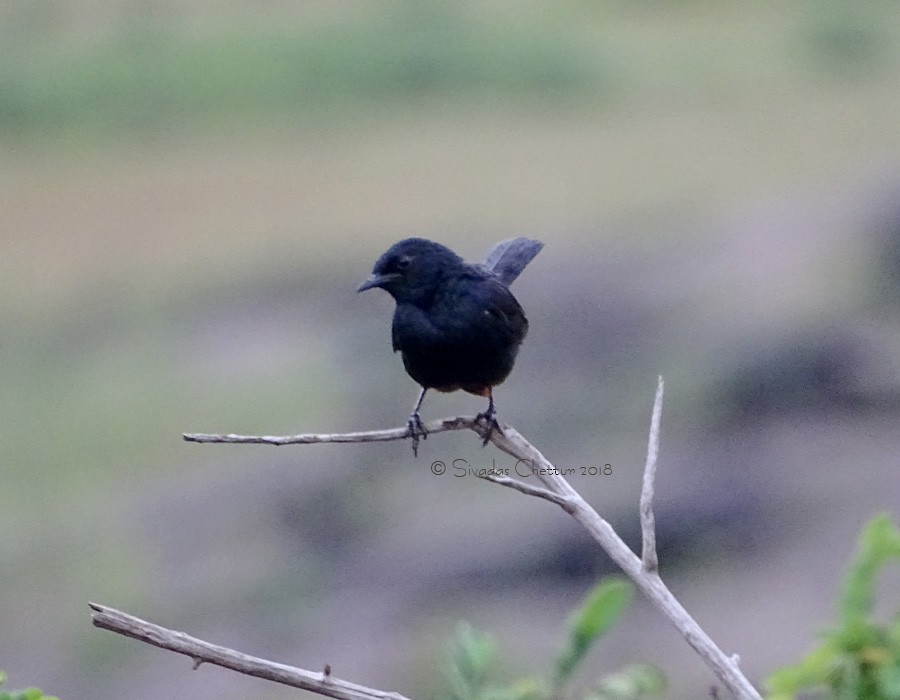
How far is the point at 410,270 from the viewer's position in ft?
7.44

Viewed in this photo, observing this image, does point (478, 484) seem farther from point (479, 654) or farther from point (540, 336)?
point (479, 654)

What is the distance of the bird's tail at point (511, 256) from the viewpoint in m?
2.69

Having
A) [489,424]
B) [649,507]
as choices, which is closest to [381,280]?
[489,424]

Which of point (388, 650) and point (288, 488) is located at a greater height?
point (288, 488)

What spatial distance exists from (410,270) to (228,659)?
1296 millimetres

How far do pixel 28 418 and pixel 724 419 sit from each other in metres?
2.99

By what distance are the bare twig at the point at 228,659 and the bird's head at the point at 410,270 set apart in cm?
125

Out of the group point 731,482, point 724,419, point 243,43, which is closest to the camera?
point 731,482

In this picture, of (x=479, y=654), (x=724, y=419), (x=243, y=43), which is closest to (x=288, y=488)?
(x=724, y=419)

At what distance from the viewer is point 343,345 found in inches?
250

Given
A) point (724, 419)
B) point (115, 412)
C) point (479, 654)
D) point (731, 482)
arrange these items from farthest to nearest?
1. point (115, 412)
2. point (724, 419)
3. point (731, 482)
4. point (479, 654)

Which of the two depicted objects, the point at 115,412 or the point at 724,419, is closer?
the point at 724,419

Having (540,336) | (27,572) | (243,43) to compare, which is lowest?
(27,572)

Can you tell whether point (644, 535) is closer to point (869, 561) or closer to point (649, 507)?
point (649, 507)
